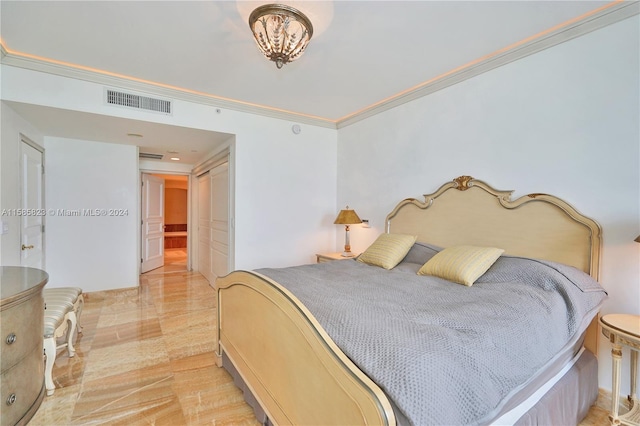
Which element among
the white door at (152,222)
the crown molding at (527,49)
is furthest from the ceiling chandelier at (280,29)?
the white door at (152,222)

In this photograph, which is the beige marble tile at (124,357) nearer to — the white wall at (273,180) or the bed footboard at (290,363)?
the bed footboard at (290,363)

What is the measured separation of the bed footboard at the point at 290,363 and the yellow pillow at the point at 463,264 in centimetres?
132

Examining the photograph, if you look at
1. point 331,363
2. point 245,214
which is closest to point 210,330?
point 245,214

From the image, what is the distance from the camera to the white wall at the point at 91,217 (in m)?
3.85

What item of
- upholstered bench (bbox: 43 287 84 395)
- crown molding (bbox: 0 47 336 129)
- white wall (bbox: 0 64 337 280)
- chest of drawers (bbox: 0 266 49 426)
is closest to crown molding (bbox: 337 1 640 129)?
white wall (bbox: 0 64 337 280)

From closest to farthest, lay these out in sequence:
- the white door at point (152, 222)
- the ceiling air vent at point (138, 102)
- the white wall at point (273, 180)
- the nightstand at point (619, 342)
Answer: the nightstand at point (619, 342) → the ceiling air vent at point (138, 102) → the white wall at point (273, 180) → the white door at point (152, 222)

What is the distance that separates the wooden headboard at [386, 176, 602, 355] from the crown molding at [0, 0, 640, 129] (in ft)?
3.42

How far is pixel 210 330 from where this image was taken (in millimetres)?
3014

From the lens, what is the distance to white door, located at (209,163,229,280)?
412 cm

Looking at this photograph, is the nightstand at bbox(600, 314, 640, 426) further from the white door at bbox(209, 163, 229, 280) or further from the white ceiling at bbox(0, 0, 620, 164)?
the white door at bbox(209, 163, 229, 280)

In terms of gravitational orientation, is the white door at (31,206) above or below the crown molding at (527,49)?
below

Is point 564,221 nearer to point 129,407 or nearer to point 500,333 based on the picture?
point 500,333

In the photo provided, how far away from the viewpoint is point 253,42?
2348 millimetres

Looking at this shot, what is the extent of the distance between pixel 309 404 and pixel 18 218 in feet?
11.6
